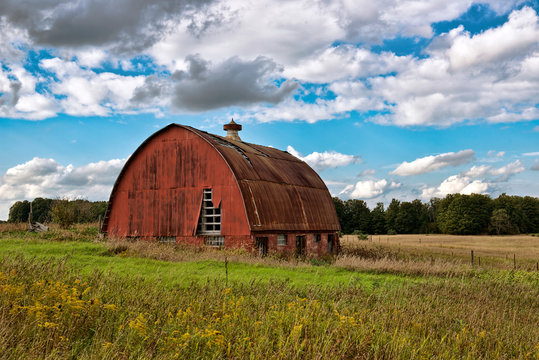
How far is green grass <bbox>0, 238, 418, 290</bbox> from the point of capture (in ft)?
47.7

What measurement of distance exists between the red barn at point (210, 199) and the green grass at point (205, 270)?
6.34 metres

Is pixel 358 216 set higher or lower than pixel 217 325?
higher

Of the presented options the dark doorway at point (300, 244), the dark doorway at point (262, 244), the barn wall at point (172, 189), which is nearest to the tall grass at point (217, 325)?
the dark doorway at point (262, 244)

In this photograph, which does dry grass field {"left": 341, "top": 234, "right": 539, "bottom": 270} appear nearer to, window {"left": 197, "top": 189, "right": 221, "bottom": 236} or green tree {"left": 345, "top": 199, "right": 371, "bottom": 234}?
window {"left": 197, "top": 189, "right": 221, "bottom": 236}

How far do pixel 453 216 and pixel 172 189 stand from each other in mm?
76027

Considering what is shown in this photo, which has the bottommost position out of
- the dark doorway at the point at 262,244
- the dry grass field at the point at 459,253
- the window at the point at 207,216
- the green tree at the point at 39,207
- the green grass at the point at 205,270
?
the dry grass field at the point at 459,253

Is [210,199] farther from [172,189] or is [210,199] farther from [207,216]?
[172,189]

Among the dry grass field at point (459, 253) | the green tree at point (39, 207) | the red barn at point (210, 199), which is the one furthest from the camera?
the green tree at point (39, 207)

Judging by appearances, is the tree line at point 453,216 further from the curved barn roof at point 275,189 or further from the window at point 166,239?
the window at point 166,239

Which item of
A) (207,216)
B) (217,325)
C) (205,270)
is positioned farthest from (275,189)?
(217,325)

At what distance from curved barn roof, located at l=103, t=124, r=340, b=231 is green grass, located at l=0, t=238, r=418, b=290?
702cm

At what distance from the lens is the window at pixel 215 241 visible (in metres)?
26.0

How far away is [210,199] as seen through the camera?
1064 inches

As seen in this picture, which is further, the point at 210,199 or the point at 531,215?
the point at 531,215
